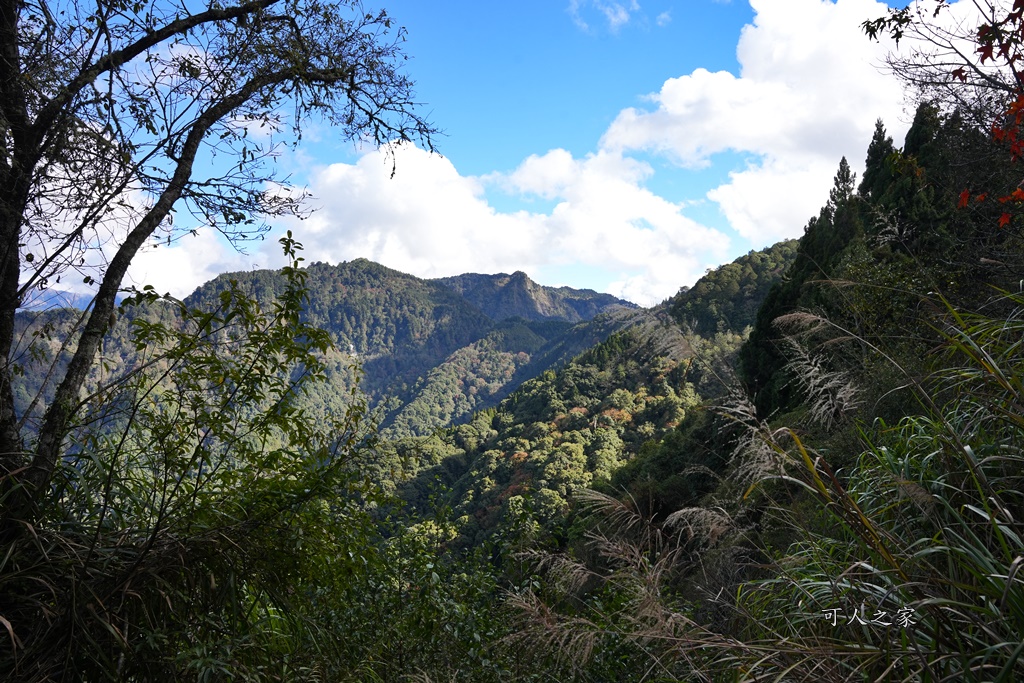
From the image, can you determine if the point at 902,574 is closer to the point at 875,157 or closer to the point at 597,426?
the point at 875,157

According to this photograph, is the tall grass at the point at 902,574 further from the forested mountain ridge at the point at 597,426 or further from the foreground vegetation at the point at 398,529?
the forested mountain ridge at the point at 597,426

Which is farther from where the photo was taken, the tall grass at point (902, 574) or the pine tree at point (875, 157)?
the pine tree at point (875, 157)

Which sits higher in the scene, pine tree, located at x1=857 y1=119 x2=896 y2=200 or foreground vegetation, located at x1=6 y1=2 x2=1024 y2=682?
pine tree, located at x1=857 y1=119 x2=896 y2=200

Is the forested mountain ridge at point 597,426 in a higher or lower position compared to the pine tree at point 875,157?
lower

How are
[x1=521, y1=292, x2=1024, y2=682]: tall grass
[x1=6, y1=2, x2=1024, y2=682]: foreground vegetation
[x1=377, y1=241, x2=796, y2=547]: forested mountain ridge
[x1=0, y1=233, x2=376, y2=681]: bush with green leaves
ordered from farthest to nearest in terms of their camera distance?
1. [x1=377, y1=241, x2=796, y2=547]: forested mountain ridge
2. [x1=0, y1=233, x2=376, y2=681]: bush with green leaves
3. [x1=6, y1=2, x2=1024, y2=682]: foreground vegetation
4. [x1=521, y1=292, x2=1024, y2=682]: tall grass

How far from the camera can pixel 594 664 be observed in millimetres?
3359

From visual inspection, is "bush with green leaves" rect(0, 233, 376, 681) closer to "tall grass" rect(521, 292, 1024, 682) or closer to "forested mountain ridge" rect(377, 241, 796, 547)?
"forested mountain ridge" rect(377, 241, 796, 547)

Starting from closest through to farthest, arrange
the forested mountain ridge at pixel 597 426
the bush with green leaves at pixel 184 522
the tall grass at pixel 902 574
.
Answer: the tall grass at pixel 902 574, the bush with green leaves at pixel 184 522, the forested mountain ridge at pixel 597 426

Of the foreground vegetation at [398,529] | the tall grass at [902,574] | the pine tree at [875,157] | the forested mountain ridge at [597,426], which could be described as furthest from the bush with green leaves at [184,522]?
the pine tree at [875,157]

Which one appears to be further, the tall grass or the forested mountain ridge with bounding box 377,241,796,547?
the forested mountain ridge with bounding box 377,241,796,547

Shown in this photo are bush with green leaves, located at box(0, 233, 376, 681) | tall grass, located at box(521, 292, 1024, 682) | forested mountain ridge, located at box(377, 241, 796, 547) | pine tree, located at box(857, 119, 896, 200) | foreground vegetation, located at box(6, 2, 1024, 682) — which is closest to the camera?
tall grass, located at box(521, 292, 1024, 682)

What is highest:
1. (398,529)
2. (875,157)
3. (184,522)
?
(875,157)

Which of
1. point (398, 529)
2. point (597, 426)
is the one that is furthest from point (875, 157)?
point (398, 529)

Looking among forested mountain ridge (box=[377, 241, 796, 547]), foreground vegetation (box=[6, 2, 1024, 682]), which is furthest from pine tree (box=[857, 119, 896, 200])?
foreground vegetation (box=[6, 2, 1024, 682])
